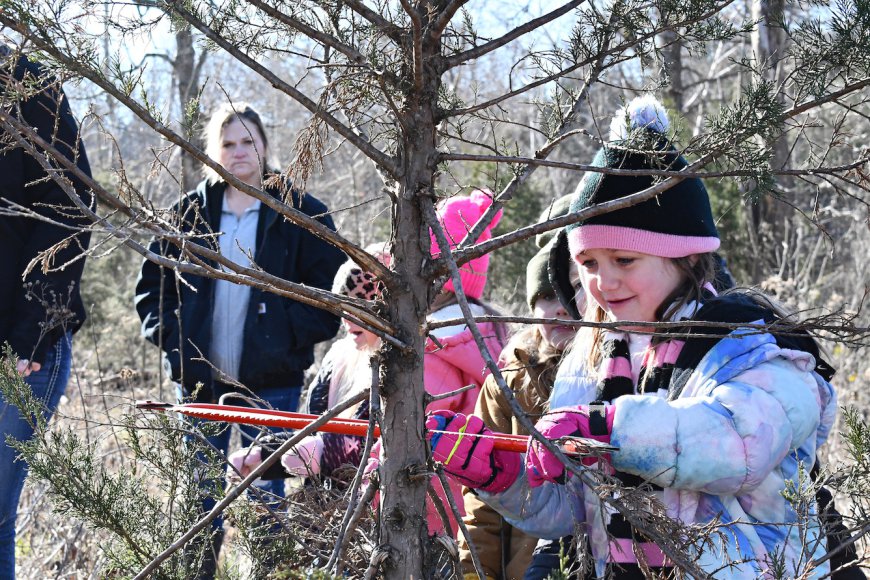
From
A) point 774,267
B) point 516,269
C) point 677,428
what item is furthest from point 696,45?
point 774,267

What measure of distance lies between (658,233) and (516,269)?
6104mm

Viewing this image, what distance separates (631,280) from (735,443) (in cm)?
57

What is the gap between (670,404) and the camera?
2078mm

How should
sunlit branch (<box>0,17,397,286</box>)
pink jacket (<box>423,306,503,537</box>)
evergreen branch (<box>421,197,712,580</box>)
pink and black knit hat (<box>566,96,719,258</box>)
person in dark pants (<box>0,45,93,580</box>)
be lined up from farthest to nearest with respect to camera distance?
pink jacket (<box>423,306,503,537</box>) → person in dark pants (<box>0,45,93,580</box>) → pink and black knit hat (<box>566,96,719,258</box>) → sunlit branch (<box>0,17,397,286</box>) → evergreen branch (<box>421,197,712,580</box>)

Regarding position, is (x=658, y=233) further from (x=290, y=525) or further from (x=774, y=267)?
(x=774, y=267)

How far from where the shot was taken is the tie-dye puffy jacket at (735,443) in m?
2.01

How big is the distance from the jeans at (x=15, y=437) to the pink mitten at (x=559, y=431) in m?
1.94

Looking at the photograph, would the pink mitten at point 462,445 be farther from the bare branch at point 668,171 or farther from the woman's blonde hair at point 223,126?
the woman's blonde hair at point 223,126

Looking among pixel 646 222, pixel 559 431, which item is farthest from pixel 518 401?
pixel 559 431

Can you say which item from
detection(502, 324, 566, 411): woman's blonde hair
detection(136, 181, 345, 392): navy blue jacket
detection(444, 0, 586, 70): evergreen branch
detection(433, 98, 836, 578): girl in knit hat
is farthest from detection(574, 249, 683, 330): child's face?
detection(136, 181, 345, 392): navy blue jacket

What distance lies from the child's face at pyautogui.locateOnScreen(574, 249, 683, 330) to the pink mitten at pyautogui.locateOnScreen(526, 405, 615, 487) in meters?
0.52

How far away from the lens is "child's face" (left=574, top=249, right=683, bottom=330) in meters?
2.47

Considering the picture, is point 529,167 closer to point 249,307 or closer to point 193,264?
point 193,264

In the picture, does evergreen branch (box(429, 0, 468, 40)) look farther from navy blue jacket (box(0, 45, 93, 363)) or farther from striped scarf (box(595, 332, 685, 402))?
navy blue jacket (box(0, 45, 93, 363))
